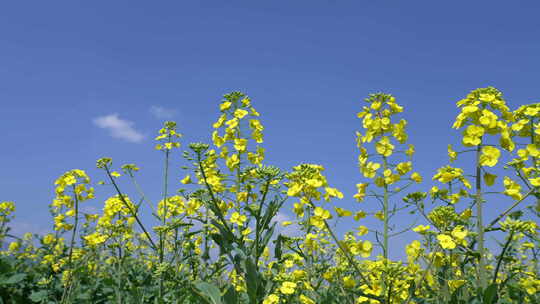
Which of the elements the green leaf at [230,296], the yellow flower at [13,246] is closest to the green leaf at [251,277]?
the green leaf at [230,296]

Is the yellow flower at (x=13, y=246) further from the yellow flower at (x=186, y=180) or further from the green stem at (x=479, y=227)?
the green stem at (x=479, y=227)

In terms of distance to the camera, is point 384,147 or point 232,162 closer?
point 384,147

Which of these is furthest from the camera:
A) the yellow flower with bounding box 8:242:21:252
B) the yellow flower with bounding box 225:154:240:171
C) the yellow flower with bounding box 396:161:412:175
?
the yellow flower with bounding box 8:242:21:252

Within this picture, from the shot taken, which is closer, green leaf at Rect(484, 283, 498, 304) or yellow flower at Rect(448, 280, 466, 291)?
green leaf at Rect(484, 283, 498, 304)

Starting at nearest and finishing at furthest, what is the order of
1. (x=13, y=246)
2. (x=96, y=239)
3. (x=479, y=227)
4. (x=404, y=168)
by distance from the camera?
(x=479, y=227)
(x=404, y=168)
(x=96, y=239)
(x=13, y=246)

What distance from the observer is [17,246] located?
9391mm

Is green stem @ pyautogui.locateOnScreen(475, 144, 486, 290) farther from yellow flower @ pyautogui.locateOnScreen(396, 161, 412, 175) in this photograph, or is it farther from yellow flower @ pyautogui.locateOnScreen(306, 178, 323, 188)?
yellow flower @ pyautogui.locateOnScreen(306, 178, 323, 188)

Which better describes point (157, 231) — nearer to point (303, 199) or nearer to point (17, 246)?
point (303, 199)

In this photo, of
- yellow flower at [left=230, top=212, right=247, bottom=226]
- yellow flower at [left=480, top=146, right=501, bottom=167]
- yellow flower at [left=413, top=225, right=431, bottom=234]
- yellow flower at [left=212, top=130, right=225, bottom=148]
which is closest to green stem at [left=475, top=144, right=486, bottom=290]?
yellow flower at [left=480, top=146, right=501, bottom=167]

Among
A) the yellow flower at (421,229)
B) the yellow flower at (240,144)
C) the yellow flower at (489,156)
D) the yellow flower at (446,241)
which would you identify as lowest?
the yellow flower at (446,241)

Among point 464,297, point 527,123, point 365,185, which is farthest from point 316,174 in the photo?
point 527,123

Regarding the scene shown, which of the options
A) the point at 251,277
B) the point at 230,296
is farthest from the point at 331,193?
the point at 230,296

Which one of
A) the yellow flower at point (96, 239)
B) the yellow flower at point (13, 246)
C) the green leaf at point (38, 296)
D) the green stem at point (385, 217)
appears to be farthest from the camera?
the yellow flower at point (13, 246)

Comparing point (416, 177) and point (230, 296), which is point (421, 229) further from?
point (230, 296)
